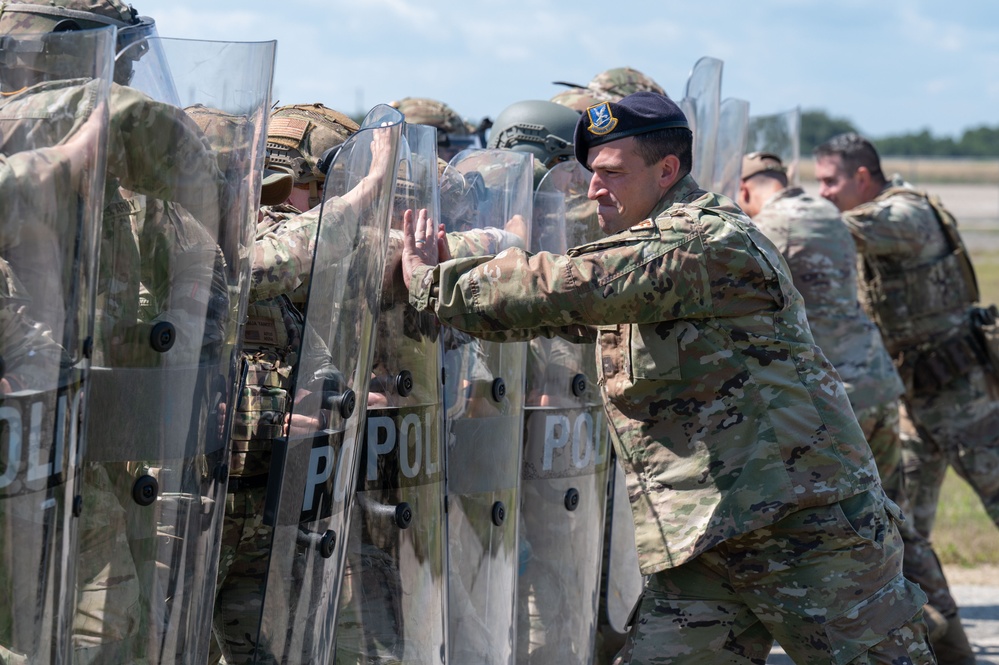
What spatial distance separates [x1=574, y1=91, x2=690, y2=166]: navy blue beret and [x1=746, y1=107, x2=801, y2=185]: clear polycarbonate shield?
151 inches

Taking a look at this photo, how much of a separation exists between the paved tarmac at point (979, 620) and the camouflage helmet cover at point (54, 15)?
4205mm

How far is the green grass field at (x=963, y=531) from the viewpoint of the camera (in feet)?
26.3

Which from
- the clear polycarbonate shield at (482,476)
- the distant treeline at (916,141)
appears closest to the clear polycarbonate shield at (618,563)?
the clear polycarbonate shield at (482,476)

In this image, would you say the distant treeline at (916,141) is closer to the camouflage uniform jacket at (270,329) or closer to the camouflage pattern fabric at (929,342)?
the camouflage pattern fabric at (929,342)

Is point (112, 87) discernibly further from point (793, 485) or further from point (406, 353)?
point (793, 485)

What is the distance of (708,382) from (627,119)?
748 millimetres

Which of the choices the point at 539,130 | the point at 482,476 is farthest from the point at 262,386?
the point at 539,130

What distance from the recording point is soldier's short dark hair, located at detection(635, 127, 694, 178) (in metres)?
3.43

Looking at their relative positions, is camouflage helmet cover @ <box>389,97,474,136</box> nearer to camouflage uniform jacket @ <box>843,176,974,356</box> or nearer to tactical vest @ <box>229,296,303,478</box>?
camouflage uniform jacket @ <box>843,176,974,356</box>

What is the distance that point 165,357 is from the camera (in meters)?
2.75

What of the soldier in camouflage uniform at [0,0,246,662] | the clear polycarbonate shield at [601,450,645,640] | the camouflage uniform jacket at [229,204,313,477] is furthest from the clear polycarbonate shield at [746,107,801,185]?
the soldier in camouflage uniform at [0,0,246,662]

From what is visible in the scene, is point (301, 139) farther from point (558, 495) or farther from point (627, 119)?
point (558, 495)

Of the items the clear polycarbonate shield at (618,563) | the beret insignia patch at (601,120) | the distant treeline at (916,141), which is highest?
the distant treeline at (916,141)

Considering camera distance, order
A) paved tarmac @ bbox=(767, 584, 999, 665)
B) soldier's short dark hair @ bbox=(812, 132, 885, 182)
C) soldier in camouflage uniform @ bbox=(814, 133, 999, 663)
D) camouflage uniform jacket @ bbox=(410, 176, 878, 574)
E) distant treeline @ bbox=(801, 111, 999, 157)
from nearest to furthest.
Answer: camouflage uniform jacket @ bbox=(410, 176, 878, 574) → paved tarmac @ bbox=(767, 584, 999, 665) → soldier in camouflage uniform @ bbox=(814, 133, 999, 663) → soldier's short dark hair @ bbox=(812, 132, 885, 182) → distant treeline @ bbox=(801, 111, 999, 157)
